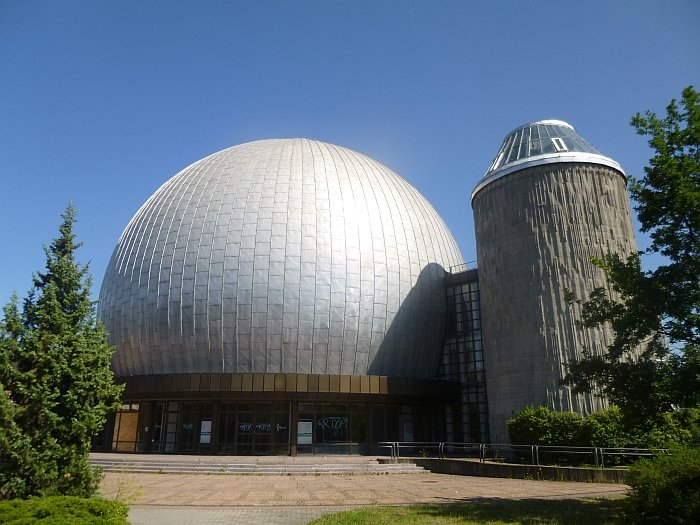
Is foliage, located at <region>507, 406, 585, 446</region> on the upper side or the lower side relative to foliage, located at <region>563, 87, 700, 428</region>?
lower

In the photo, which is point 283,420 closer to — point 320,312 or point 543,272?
point 320,312

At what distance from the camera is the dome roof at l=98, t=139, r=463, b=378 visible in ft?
107

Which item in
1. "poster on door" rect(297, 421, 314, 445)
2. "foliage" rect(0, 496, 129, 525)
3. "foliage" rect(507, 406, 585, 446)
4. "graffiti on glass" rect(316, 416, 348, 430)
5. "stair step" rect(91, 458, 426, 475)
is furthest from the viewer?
"graffiti on glass" rect(316, 416, 348, 430)

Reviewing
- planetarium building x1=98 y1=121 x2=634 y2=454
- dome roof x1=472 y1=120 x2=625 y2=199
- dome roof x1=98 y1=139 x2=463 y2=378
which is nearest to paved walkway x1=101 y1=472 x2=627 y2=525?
planetarium building x1=98 y1=121 x2=634 y2=454

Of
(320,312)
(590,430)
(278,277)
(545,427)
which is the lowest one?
(590,430)

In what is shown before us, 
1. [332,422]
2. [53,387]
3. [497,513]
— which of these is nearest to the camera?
[53,387]

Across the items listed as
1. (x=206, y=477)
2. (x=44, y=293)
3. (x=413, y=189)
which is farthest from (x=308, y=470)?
(x=413, y=189)

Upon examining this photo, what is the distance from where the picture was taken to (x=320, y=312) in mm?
32812

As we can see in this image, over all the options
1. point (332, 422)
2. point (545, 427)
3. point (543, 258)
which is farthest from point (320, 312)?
point (545, 427)

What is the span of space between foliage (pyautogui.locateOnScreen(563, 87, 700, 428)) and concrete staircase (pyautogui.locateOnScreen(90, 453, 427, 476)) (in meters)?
14.1

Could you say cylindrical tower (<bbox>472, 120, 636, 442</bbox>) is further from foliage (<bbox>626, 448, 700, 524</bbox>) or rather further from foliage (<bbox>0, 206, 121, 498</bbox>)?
foliage (<bbox>0, 206, 121, 498</bbox>)

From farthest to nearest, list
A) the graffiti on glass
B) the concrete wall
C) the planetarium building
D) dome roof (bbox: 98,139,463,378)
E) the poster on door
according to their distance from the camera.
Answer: dome roof (bbox: 98,139,463,378), the graffiti on glass, the poster on door, the planetarium building, the concrete wall

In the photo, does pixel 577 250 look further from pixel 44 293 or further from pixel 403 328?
pixel 44 293

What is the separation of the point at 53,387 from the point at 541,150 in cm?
2850
